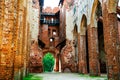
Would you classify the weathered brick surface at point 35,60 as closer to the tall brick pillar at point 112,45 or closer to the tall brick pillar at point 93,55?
the tall brick pillar at point 93,55

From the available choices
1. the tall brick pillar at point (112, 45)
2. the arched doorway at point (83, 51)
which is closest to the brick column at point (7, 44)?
the tall brick pillar at point (112, 45)

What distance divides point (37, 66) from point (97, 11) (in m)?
8.81

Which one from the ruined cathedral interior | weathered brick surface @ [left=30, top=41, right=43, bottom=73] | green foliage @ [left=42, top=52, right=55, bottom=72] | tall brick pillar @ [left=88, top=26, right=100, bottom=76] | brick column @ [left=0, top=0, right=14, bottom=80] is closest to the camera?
brick column @ [left=0, top=0, right=14, bottom=80]

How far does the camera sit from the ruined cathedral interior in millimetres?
5777

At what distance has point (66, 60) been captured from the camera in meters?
20.5

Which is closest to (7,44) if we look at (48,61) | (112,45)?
(112,45)

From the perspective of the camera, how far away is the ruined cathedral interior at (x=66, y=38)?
5.78m

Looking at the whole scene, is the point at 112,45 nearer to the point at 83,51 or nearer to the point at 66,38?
the point at 83,51

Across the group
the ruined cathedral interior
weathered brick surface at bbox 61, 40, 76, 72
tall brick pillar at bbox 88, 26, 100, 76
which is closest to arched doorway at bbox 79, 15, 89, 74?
the ruined cathedral interior

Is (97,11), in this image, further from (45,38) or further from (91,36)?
(45,38)

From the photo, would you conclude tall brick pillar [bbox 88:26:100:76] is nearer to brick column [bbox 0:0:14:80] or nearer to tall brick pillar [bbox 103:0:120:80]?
tall brick pillar [bbox 103:0:120:80]

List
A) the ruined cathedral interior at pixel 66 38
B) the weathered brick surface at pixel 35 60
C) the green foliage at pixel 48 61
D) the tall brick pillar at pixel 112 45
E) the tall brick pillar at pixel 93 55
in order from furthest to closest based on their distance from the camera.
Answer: the green foliage at pixel 48 61
the weathered brick surface at pixel 35 60
the tall brick pillar at pixel 93 55
the tall brick pillar at pixel 112 45
the ruined cathedral interior at pixel 66 38

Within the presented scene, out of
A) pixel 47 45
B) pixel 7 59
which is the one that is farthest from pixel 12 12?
pixel 47 45

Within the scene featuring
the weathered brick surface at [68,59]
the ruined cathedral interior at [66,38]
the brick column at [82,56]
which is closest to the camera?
the ruined cathedral interior at [66,38]
